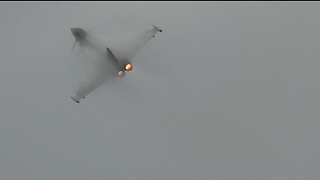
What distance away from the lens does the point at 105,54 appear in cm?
286

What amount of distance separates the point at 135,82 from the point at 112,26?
545 mm

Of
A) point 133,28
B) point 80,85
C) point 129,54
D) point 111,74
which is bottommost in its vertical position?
point 80,85

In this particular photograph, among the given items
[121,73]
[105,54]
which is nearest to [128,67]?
[121,73]

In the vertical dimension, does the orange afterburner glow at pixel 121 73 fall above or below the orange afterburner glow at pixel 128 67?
below

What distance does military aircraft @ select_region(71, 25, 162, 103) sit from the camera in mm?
2873

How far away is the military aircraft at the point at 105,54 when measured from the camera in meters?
2.87

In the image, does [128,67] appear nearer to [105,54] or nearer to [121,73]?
[121,73]

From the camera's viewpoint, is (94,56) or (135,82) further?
(135,82)

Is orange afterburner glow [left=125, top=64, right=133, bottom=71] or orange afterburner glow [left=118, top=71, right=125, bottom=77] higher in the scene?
orange afterburner glow [left=125, top=64, right=133, bottom=71]

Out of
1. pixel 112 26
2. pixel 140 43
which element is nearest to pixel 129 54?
pixel 140 43

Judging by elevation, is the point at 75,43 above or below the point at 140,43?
below

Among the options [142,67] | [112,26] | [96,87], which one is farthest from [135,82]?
[112,26]

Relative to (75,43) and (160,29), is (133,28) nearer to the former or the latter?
(160,29)

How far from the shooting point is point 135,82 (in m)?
3.12
